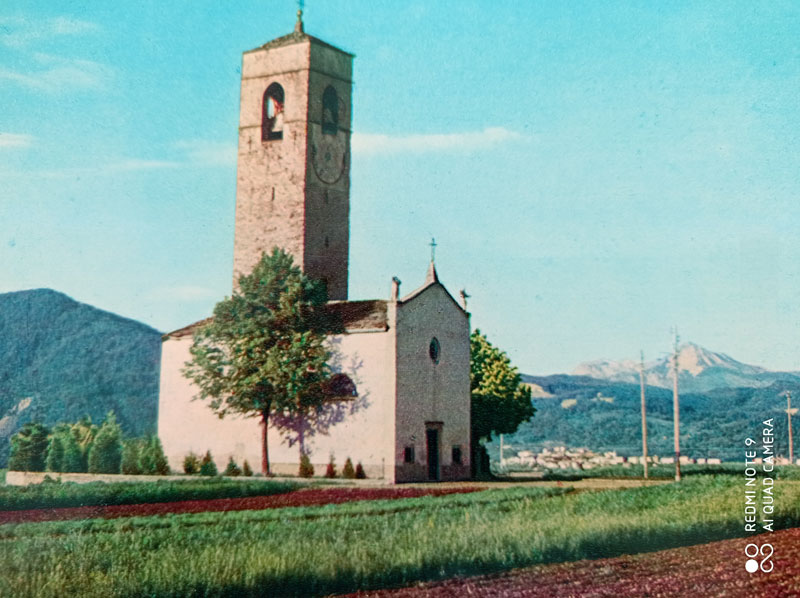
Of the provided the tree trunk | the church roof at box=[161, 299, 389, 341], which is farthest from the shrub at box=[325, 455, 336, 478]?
the church roof at box=[161, 299, 389, 341]

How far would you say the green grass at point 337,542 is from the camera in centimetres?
1100

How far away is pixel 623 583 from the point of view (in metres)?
11.9

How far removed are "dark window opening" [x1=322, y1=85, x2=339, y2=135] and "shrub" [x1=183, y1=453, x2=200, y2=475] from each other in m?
15.6

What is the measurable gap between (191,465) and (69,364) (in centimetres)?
4804

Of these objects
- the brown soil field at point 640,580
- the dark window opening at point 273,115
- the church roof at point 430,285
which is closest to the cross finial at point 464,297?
the church roof at point 430,285

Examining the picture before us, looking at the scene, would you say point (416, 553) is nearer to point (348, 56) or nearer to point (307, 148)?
point (307, 148)

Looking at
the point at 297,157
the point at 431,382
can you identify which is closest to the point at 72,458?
the point at 431,382

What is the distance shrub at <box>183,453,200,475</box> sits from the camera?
38.0 metres

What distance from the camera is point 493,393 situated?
1725 inches

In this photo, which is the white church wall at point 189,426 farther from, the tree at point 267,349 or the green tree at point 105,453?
the green tree at point 105,453

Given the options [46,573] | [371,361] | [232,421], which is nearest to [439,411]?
[371,361]

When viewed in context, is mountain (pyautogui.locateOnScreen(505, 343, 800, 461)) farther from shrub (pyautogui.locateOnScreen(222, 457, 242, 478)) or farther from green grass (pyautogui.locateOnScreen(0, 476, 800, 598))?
green grass (pyautogui.locateOnScreen(0, 476, 800, 598))

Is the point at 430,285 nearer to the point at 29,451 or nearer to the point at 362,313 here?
the point at 362,313

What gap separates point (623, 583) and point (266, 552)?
4.64 m
